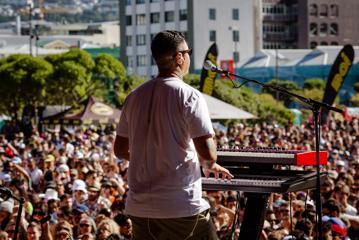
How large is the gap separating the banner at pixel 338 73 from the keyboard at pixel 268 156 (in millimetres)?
27219

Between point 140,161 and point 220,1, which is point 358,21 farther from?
point 140,161

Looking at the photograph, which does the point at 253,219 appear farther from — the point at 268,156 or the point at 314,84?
the point at 314,84

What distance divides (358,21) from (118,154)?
14533cm

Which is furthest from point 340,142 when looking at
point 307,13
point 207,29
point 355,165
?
point 307,13

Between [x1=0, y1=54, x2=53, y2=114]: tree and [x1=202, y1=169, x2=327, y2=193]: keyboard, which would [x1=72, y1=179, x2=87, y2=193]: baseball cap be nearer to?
[x1=202, y1=169, x2=327, y2=193]: keyboard

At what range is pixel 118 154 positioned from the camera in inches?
257

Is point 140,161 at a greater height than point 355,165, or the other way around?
point 140,161

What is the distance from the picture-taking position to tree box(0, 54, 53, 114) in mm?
64250

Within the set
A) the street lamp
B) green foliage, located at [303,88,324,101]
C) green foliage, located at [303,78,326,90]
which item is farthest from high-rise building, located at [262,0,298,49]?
green foliage, located at [303,88,324,101]

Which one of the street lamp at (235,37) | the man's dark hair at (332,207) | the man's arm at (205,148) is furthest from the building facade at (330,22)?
the man's arm at (205,148)

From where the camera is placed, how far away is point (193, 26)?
124 meters

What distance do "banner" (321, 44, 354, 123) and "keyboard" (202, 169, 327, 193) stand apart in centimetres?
2734

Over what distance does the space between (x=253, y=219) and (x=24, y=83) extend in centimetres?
5777

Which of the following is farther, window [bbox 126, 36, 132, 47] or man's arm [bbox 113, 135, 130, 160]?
window [bbox 126, 36, 132, 47]
